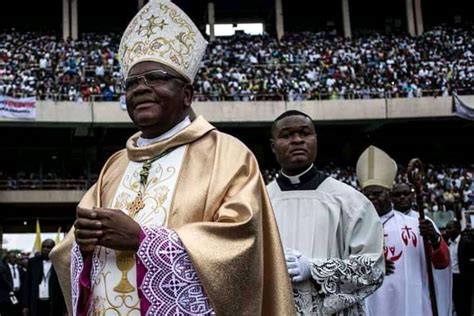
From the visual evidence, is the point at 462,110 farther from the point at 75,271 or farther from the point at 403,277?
the point at 75,271

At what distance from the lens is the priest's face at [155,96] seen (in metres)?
2.92

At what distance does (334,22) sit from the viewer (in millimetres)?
38281

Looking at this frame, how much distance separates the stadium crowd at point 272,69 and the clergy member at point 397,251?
73.7 ft

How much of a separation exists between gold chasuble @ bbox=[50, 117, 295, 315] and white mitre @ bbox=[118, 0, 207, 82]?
24cm

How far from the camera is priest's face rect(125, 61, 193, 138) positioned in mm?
2922

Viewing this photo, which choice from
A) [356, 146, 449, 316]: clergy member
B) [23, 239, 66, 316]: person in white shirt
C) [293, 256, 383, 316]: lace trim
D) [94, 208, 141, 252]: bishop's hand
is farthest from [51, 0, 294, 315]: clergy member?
[23, 239, 66, 316]: person in white shirt

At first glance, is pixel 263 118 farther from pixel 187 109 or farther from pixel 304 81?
pixel 187 109

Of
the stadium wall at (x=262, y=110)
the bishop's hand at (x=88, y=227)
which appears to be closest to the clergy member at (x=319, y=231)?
the bishop's hand at (x=88, y=227)

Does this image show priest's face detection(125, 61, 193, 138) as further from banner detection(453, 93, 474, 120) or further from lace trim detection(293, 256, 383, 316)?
banner detection(453, 93, 474, 120)

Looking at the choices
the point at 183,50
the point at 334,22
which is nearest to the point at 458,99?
the point at 334,22

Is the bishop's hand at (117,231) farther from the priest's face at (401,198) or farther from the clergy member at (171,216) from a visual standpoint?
the priest's face at (401,198)

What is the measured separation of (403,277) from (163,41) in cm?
351

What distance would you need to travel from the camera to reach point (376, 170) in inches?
250

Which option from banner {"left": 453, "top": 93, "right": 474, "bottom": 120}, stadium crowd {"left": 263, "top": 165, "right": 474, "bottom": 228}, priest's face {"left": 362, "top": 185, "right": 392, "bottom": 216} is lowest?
priest's face {"left": 362, "top": 185, "right": 392, "bottom": 216}
